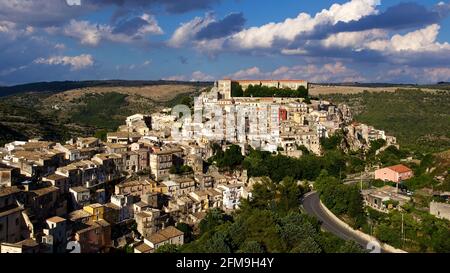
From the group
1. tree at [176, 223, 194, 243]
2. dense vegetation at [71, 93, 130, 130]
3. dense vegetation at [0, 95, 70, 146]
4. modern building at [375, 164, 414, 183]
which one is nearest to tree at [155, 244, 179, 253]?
tree at [176, 223, 194, 243]

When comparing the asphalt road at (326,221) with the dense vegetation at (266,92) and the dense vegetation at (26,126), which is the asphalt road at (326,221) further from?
the dense vegetation at (26,126)

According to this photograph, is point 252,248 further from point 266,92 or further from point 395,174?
point 266,92

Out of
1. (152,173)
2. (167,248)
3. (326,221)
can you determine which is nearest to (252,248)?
(167,248)

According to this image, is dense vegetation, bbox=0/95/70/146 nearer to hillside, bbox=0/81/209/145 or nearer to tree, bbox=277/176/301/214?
hillside, bbox=0/81/209/145

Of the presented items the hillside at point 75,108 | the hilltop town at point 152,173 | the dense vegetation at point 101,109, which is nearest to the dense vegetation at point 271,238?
the hilltop town at point 152,173

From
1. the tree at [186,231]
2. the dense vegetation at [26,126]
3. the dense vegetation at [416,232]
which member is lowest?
the tree at [186,231]
